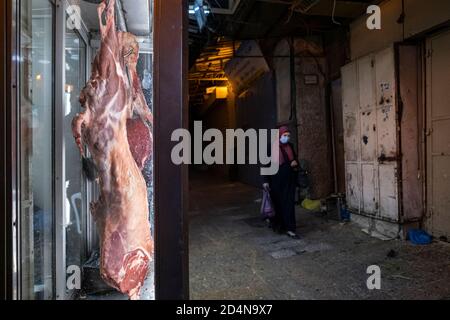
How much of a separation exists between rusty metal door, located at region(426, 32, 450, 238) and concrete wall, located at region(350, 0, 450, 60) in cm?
29

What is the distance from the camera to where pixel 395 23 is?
5.26 m

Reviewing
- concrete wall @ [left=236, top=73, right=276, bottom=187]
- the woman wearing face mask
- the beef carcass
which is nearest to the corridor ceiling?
concrete wall @ [left=236, top=73, right=276, bottom=187]

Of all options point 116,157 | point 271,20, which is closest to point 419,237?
point 116,157

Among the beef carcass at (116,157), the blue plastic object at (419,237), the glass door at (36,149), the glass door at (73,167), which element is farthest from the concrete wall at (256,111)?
the beef carcass at (116,157)

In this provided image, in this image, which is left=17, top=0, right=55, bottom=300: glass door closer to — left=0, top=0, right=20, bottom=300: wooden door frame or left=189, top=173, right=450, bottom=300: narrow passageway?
left=0, top=0, right=20, bottom=300: wooden door frame

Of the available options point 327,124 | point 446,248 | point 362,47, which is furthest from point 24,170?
point 327,124

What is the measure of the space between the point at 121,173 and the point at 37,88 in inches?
33.8

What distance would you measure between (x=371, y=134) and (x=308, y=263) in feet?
8.77

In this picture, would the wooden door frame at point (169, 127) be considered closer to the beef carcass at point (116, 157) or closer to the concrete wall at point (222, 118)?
the beef carcass at point (116, 157)

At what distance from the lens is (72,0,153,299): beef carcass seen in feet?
5.77

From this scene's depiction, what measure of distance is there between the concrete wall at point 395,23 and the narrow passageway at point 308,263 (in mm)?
3154

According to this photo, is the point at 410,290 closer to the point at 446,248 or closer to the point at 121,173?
the point at 446,248

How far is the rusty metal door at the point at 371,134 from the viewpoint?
16.9 ft

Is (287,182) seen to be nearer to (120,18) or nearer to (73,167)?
(73,167)
